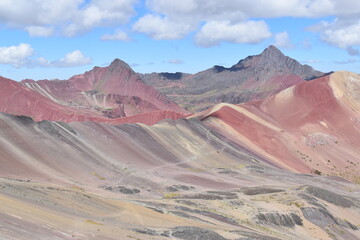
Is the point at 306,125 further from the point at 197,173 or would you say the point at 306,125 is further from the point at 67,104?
the point at 67,104

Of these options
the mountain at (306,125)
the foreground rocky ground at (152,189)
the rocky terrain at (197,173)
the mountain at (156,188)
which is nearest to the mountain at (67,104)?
the rocky terrain at (197,173)

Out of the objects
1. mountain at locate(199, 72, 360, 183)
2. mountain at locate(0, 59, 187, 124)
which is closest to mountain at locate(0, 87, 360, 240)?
mountain at locate(199, 72, 360, 183)

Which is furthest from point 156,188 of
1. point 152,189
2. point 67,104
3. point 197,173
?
point 67,104

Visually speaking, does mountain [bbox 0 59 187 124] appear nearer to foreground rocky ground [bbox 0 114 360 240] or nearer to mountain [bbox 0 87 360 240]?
mountain [bbox 0 87 360 240]

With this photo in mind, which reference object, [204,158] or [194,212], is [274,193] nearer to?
[194,212]

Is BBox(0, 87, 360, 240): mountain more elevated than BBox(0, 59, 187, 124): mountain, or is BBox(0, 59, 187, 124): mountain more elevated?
BBox(0, 59, 187, 124): mountain
